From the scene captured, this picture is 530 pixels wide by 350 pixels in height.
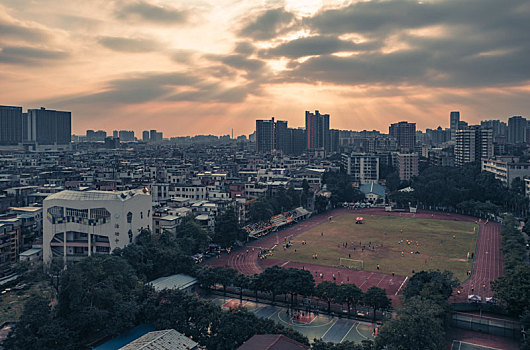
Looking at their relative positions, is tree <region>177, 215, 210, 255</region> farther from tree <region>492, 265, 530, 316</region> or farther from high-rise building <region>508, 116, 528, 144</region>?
high-rise building <region>508, 116, 528, 144</region>

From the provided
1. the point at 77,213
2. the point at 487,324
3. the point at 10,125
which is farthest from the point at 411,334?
the point at 10,125

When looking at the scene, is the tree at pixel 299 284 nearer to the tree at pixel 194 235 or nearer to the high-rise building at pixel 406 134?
the tree at pixel 194 235

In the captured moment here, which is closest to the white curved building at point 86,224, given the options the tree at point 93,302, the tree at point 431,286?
the tree at point 93,302

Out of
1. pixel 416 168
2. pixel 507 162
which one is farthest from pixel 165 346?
pixel 416 168

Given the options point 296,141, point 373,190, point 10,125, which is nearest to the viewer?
point 373,190

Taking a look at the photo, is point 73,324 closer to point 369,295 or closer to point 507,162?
point 369,295

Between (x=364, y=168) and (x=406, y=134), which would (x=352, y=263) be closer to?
(x=364, y=168)
